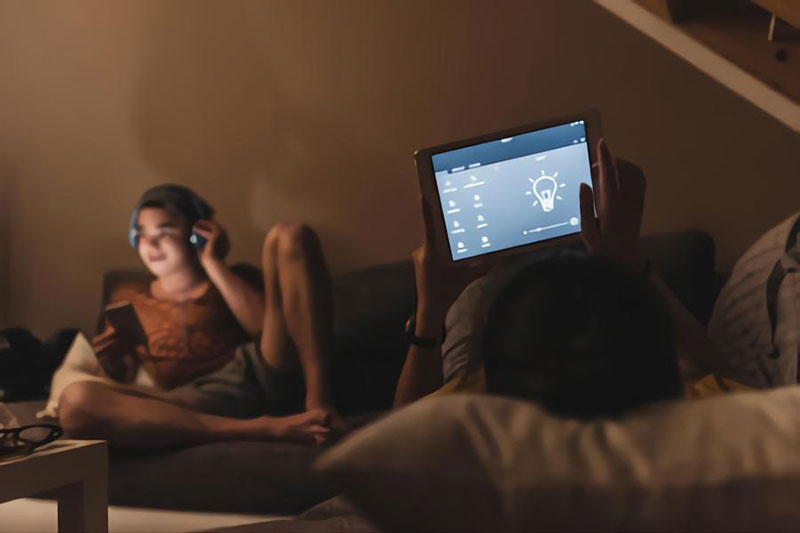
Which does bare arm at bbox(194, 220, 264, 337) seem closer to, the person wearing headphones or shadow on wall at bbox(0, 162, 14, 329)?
the person wearing headphones

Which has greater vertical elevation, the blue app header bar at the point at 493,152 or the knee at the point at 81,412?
the blue app header bar at the point at 493,152

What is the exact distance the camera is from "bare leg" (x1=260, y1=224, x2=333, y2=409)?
2.02 m

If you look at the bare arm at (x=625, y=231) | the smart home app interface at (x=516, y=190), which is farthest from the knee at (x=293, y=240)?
the bare arm at (x=625, y=231)

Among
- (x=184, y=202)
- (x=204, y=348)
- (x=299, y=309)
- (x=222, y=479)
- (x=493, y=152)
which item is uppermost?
(x=493, y=152)

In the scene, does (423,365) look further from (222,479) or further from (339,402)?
(339,402)

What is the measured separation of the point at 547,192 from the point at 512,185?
2.7 inches

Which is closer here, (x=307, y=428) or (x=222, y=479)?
(x=222, y=479)

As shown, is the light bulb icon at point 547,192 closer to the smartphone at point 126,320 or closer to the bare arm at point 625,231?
the bare arm at point 625,231

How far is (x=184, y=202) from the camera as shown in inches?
90.1

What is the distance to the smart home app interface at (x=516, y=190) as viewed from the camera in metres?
1.55

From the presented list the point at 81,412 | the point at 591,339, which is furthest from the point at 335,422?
the point at 591,339

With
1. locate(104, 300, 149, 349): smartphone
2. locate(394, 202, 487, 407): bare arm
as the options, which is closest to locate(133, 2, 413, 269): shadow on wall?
locate(104, 300, 149, 349): smartphone

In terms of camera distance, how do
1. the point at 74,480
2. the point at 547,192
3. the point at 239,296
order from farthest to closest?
1. the point at 239,296
2. the point at 547,192
3. the point at 74,480

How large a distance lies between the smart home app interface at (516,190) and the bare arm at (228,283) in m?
0.78
